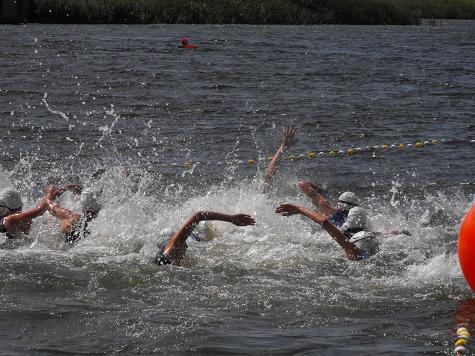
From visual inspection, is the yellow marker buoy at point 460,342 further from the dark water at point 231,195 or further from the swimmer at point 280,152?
the swimmer at point 280,152

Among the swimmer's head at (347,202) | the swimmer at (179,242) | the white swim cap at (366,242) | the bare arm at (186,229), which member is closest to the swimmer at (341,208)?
the swimmer's head at (347,202)

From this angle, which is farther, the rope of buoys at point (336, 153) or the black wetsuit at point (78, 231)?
the rope of buoys at point (336, 153)

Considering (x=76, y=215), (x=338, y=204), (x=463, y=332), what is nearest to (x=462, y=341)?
(x=463, y=332)

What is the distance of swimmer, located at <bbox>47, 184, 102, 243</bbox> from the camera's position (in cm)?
1277

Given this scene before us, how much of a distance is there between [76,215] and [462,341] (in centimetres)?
603

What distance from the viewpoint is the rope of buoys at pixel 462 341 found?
28.3 feet

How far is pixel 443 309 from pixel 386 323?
2.70ft

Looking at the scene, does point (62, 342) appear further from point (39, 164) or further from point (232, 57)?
point (232, 57)

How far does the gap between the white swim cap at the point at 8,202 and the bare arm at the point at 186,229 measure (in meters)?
2.61

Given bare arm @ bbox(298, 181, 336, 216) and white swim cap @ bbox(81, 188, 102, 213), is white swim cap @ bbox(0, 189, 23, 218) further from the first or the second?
bare arm @ bbox(298, 181, 336, 216)

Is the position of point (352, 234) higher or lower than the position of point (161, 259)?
higher

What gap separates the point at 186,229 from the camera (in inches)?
439

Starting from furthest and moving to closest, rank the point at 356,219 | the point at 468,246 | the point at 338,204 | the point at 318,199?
the point at 318,199, the point at 338,204, the point at 356,219, the point at 468,246

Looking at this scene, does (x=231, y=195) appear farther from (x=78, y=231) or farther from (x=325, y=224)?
(x=325, y=224)
